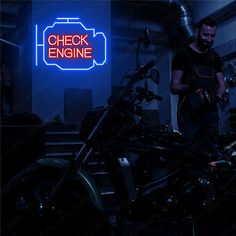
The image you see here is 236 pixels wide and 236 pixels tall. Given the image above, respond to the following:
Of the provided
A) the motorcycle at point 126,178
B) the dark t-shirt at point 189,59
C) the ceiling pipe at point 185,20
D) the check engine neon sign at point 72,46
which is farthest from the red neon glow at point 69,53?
the motorcycle at point 126,178

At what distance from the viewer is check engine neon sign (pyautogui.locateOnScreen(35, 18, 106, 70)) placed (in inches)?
235

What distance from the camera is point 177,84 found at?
2865 millimetres

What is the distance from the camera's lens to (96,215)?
224cm

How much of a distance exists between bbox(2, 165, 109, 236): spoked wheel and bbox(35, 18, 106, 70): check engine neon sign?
410cm

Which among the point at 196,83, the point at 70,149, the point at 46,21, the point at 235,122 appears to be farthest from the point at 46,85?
the point at 196,83

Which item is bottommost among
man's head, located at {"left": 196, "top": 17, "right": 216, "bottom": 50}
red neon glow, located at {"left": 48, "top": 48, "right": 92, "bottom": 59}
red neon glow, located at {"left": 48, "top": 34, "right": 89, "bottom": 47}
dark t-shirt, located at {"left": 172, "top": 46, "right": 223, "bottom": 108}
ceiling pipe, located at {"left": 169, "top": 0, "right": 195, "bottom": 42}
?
dark t-shirt, located at {"left": 172, "top": 46, "right": 223, "bottom": 108}

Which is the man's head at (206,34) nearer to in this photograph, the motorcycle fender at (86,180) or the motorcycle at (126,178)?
the motorcycle at (126,178)

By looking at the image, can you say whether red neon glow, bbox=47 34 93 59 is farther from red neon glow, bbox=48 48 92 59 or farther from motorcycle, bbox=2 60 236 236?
motorcycle, bbox=2 60 236 236

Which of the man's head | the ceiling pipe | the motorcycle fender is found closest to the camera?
the motorcycle fender

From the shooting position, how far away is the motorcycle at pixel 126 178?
2020 millimetres

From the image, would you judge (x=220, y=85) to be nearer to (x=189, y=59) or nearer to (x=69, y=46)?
(x=189, y=59)

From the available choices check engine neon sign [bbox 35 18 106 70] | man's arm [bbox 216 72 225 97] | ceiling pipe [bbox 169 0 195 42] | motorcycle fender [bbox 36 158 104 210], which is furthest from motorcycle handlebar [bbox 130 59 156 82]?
ceiling pipe [bbox 169 0 195 42]

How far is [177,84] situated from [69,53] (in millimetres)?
3518

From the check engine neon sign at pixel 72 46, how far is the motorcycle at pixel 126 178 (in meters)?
4.08
